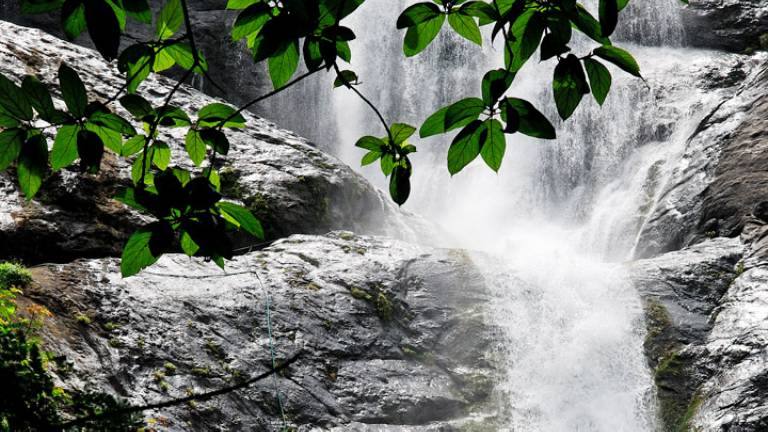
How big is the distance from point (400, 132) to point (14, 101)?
0.67 meters

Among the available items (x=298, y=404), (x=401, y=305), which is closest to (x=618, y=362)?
(x=401, y=305)

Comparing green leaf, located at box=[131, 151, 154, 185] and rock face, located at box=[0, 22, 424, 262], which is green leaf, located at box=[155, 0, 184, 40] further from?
rock face, located at box=[0, 22, 424, 262]

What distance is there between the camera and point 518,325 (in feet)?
26.5

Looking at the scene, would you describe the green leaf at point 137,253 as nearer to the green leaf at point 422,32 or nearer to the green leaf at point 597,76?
the green leaf at point 422,32

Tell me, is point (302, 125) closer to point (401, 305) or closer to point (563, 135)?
point (563, 135)

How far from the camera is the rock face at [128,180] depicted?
22.4 feet

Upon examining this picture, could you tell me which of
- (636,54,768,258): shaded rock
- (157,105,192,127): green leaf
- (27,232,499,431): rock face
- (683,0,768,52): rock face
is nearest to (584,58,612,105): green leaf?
(157,105,192,127): green leaf

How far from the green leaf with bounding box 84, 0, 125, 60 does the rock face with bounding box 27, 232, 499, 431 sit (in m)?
4.33

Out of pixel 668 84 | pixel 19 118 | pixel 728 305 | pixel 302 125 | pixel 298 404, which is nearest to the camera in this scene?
pixel 19 118

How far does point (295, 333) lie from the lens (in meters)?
6.74

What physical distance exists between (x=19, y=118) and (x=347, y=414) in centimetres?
557

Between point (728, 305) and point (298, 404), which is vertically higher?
point (728, 305)

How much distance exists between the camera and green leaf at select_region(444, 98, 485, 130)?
1.08 meters

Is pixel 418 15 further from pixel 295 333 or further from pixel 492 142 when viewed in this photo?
pixel 295 333
